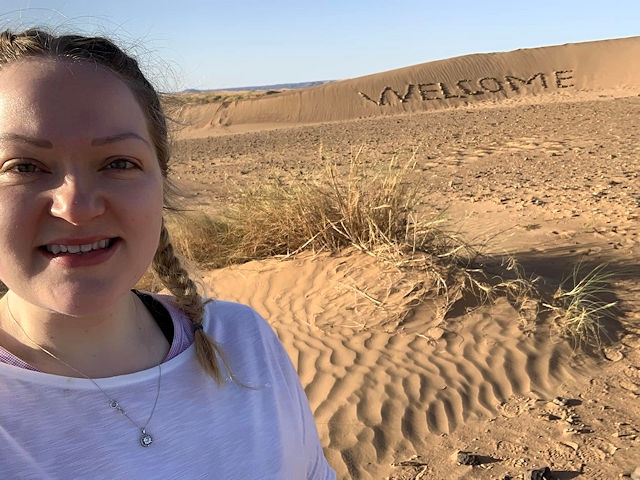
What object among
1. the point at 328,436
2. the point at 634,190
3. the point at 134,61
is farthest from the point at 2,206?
the point at 634,190

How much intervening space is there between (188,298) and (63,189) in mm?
496

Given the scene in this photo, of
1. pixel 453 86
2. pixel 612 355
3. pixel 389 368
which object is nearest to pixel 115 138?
pixel 389 368

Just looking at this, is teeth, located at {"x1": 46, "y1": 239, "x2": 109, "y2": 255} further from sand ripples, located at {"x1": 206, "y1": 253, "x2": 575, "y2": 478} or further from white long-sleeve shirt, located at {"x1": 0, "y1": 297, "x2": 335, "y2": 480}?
sand ripples, located at {"x1": 206, "y1": 253, "x2": 575, "y2": 478}

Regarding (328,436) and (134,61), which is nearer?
(134,61)

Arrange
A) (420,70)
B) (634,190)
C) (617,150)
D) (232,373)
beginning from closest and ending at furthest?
(232,373) → (634,190) → (617,150) → (420,70)

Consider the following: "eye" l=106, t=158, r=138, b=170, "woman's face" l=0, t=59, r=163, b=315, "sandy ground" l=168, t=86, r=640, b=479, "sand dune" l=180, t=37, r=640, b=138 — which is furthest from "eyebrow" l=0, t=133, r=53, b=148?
"sand dune" l=180, t=37, r=640, b=138

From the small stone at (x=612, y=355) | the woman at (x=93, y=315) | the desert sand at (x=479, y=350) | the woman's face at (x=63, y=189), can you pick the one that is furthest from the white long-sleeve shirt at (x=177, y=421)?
the small stone at (x=612, y=355)

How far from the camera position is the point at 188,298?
4.76 ft

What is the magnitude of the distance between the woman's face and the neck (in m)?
0.07

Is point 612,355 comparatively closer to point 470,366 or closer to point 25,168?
point 470,366

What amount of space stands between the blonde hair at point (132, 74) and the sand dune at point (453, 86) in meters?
28.5

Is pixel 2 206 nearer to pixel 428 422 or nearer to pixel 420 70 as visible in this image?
pixel 428 422

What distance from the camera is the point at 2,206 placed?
1.00 meters

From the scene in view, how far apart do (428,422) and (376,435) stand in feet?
1.15
